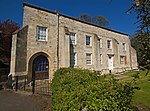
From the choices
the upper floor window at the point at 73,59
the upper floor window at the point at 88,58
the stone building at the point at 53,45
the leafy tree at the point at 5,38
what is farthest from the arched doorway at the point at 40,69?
the leafy tree at the point at 5,38

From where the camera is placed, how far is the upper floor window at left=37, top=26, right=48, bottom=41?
1638cm

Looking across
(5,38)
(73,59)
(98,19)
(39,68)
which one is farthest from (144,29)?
(98,19)

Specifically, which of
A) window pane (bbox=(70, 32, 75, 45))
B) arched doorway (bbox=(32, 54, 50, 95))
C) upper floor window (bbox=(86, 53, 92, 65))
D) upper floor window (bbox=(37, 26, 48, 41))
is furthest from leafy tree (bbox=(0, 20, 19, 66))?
upper floor window (bbox=(86, 53, 92, 65))

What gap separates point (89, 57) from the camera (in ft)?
72.7

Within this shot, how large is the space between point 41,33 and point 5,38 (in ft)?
24.7

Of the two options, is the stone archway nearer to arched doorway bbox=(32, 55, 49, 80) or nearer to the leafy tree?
arched doorway bbox=(32, 55, 49, 80)

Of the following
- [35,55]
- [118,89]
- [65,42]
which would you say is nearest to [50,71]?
[35,55]

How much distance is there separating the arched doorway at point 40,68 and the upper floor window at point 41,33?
2.20 metres

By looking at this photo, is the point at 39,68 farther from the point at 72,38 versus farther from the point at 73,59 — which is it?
the point at 72,38

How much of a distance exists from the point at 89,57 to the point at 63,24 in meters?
6.96

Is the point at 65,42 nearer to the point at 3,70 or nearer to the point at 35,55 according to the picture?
the point at 35,55

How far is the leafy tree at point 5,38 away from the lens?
20578 millimetres

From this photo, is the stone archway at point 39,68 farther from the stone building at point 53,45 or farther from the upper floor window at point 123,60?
the upper floor window at point 123,60

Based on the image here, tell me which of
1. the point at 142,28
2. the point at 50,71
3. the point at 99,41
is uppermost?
the point at 99,41
